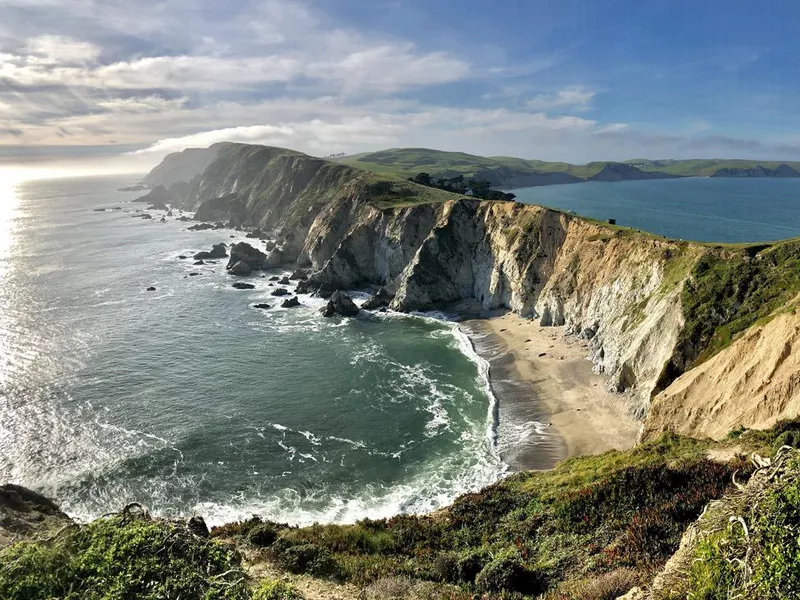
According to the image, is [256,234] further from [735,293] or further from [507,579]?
[507,579]

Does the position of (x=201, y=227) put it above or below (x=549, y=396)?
above

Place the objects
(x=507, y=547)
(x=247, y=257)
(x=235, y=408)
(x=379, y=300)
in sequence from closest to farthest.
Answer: (x=507, y=547), (x=235, y=408), (x=379, y=300), (x=247, y=257)

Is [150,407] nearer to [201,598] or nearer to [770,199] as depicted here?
[201,598]

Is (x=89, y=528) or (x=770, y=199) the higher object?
(x=770, y=199)

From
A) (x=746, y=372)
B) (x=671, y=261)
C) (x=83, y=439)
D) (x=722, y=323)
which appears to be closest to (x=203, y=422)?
(x=83, y=439)

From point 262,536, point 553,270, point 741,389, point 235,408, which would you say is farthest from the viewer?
point 553,270

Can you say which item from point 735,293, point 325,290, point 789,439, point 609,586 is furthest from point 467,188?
Result: point 609,586
